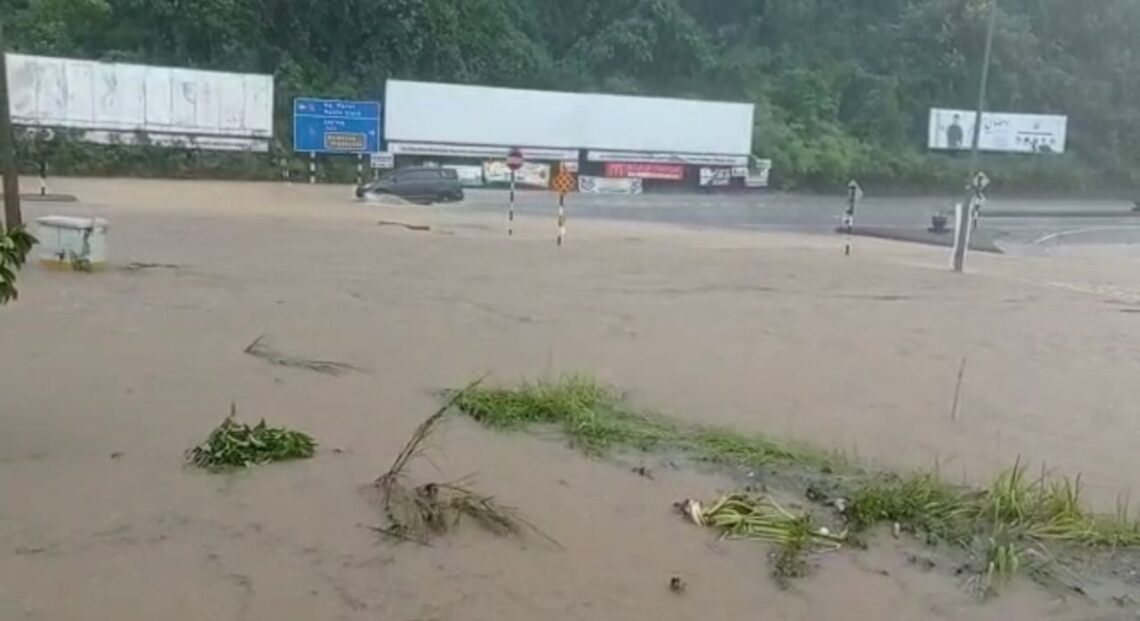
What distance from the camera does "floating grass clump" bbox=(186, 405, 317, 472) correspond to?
6367mm

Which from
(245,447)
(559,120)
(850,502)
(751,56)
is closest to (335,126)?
(559,120)

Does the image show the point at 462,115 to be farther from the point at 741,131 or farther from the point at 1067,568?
the point at 1067,568

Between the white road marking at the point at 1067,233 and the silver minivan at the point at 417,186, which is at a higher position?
the silver minivan at the point at 417,186

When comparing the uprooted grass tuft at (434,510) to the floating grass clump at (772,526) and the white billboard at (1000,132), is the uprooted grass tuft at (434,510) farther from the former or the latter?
the white billboard at (1000,132)

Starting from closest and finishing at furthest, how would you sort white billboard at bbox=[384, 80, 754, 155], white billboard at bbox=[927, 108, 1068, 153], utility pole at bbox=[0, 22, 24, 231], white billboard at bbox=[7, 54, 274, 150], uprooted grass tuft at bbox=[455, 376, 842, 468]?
1. uprooted grass tuft at bbox=[455, 376, 842, 468]
2. utility pole at bbox=[0, 22, 24, 231]
3. white billboard at bbox=[7, 54, 274, 150]
4. white billboard at bbox=[384, 80, 754, 155]
5. white billboard at bbox=[927, 108, 1068, 153]

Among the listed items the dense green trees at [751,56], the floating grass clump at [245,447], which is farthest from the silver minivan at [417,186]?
the floating grass clump at [245,447]

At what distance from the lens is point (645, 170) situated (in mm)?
41000

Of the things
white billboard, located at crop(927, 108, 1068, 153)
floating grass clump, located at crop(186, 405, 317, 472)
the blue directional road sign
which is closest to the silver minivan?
the blue directional road sign

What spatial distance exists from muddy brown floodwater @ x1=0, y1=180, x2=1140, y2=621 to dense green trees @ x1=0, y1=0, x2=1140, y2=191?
67.4 ft

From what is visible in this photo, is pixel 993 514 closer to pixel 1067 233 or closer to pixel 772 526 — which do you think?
pixel 772 526

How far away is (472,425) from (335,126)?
30164 mm

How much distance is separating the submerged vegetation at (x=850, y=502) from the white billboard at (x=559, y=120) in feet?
98.9

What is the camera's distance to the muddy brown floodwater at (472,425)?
5.12 metres

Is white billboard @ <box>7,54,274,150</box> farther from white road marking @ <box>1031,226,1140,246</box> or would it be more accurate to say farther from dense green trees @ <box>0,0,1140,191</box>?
white road marking @ <box>1031,226,1140,246</box>
